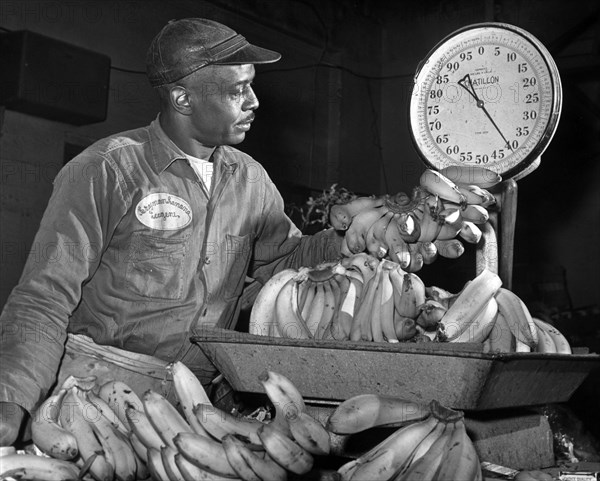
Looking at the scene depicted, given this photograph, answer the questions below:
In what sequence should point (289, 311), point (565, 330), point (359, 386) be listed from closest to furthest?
1. point (359, 386)
2. point (289, 311)
3. point (565, 330)

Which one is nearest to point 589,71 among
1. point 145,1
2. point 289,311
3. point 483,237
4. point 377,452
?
point 145,1

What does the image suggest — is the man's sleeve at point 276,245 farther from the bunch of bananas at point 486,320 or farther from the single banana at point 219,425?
the single banana at point 219,425

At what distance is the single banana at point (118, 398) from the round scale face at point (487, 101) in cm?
109

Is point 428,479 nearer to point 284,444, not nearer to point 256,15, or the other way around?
point 284,444

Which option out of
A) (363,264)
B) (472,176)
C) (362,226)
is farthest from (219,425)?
(472,176)

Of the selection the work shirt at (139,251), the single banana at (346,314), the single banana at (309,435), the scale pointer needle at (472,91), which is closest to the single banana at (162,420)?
the single banana at (309,435)

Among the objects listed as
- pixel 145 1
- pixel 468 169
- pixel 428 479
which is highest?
pixel 145 1

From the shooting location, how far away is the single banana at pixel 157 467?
4.26 ft

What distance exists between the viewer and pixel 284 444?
127 cm

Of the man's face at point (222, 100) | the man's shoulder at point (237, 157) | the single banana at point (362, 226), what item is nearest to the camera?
the single banana at point (362, 226)

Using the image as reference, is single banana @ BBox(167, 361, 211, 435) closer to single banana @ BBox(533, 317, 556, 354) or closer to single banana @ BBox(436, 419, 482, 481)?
single banana @ BBox(436, 419, 482, 481)

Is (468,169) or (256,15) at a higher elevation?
(256,15)

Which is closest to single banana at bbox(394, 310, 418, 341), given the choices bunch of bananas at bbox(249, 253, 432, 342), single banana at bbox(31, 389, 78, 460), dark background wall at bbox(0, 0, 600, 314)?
bunch of bananas at bbox(249, 253, 432, 342)

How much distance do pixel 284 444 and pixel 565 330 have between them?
12.3 ft
